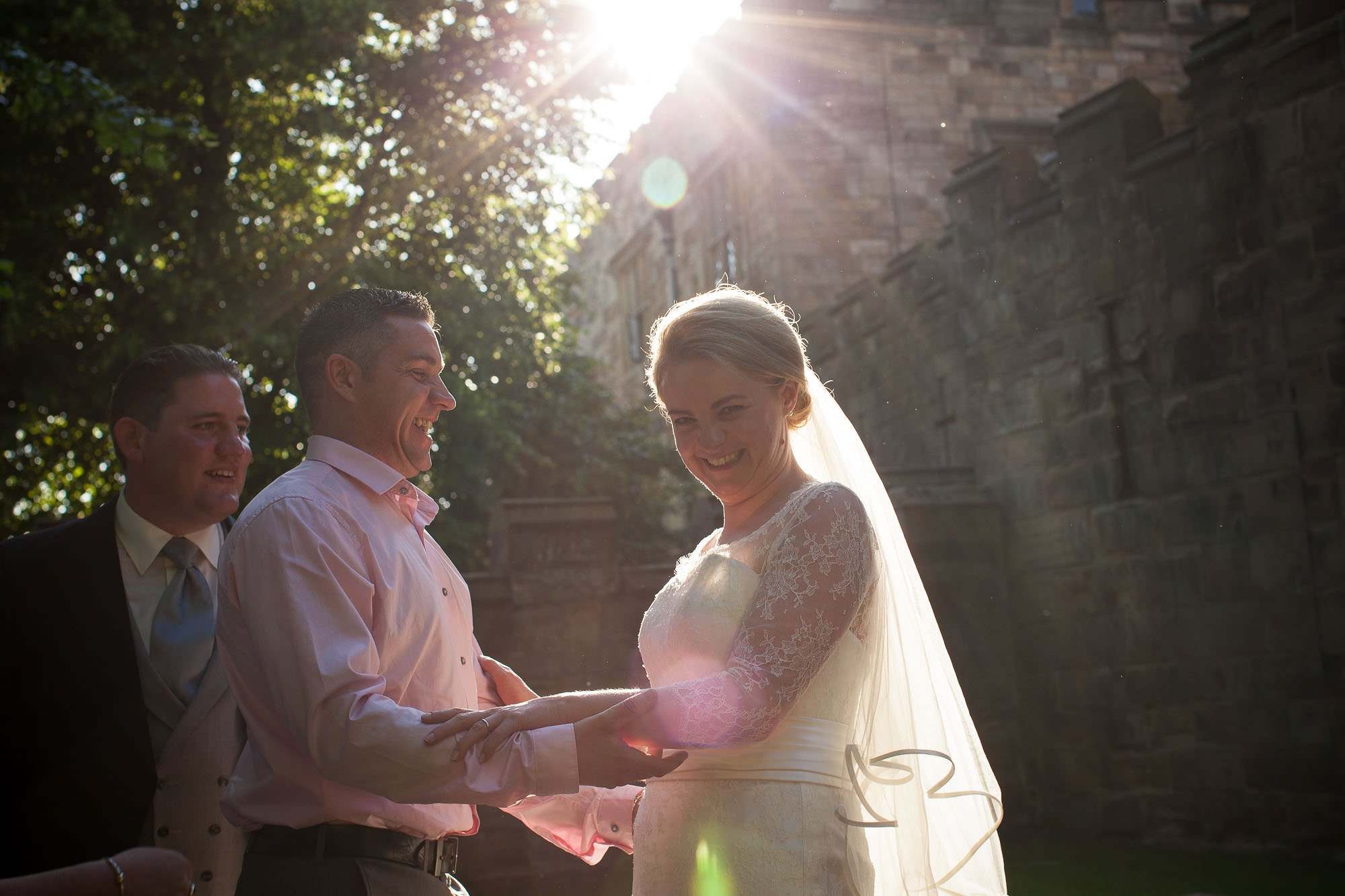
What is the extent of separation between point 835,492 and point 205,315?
11733 millimetres

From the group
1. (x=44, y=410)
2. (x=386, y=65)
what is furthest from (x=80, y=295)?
(x=386, y=65)

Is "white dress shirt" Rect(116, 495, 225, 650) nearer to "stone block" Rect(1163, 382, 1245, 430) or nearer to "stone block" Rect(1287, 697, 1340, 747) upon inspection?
"stone block" Rect(1287, 697, 1340, 747)

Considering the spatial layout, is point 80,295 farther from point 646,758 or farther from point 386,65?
point 646,758

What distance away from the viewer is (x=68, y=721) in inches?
128

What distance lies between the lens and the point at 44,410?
1385 centimetres

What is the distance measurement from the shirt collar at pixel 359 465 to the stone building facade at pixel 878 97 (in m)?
15.8

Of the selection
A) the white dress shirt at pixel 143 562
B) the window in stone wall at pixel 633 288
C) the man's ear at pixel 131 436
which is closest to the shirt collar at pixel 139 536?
the white dress shirt at pixel 143 562

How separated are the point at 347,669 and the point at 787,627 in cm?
101

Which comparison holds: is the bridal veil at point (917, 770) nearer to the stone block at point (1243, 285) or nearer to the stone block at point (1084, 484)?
the stone block at point (1243, 285)

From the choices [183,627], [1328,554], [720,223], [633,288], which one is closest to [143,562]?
[183,627]

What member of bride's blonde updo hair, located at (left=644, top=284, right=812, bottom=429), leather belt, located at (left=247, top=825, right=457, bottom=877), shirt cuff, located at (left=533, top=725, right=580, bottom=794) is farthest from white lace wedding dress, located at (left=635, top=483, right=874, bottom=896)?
leather belt, located at (left=247, top=825, right=457, bottom=877)

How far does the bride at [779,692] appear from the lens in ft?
9.43

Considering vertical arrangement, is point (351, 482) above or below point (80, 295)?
below

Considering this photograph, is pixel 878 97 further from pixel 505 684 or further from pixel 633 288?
pixel 505 684
